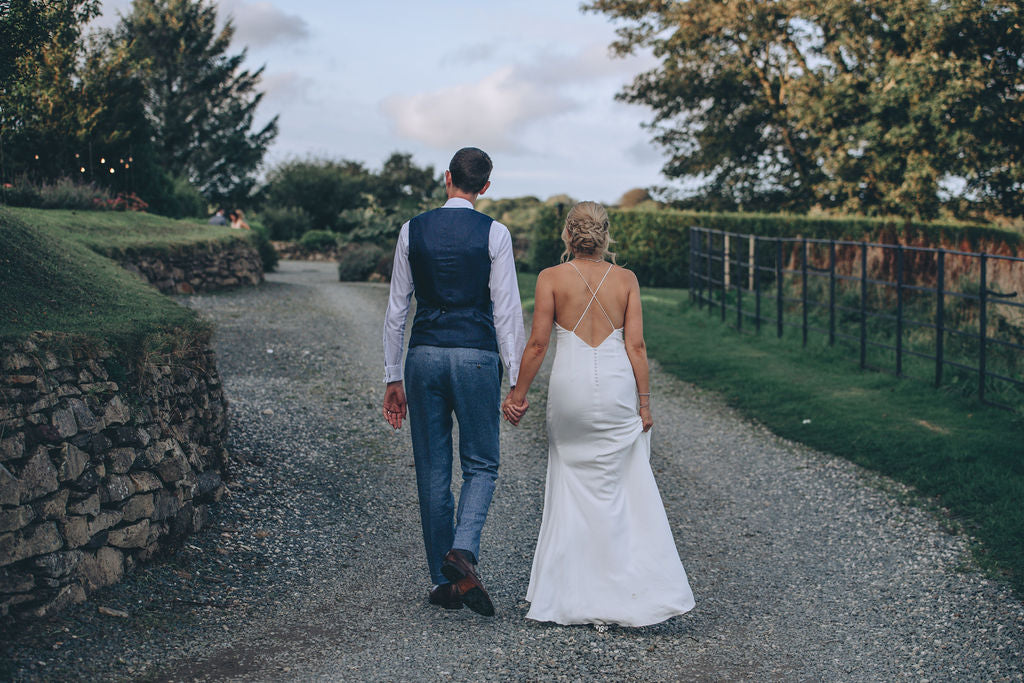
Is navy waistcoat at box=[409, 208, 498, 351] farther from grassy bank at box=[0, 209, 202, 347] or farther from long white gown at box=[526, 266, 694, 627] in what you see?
grassy bank at box=[0, 209, 202, 347]

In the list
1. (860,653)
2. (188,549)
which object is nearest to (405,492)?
(188,549)

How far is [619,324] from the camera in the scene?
176 inches

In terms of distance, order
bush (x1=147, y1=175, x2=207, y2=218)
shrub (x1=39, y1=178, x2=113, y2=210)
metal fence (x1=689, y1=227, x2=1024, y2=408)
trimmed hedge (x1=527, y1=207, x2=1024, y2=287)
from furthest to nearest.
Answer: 1. trimmed hedge (x1=527, y1=207, x2=1024, y2=287)
2. bush (x1=147, y1=175, x2=207, y2=218)
3. shrub (x1=39, y1=178, x2=113, y2=210)
4. metal fence (x1=689, y1=227, x2=1024, y2=408)

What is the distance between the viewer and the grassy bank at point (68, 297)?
5.55 meters

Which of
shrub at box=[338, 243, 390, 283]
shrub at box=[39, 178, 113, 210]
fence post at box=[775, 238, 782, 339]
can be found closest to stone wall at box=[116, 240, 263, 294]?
shrub at box=[39, 178, 113, 210]

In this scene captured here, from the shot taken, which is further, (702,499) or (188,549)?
(702,499)

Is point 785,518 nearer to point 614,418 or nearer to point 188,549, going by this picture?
point 614,418

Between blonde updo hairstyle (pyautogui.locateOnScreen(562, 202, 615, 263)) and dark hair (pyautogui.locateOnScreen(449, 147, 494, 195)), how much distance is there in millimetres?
479

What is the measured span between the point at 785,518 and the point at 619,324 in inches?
110

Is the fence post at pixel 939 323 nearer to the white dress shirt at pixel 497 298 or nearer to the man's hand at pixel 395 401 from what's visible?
A: the white dress shirt at pixel 497 298

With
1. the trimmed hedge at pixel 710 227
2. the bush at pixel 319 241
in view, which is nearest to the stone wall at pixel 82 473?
the trimmed hedge at pixel 710 227

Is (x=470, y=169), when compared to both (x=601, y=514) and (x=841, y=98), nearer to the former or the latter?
(x=601, y=514)

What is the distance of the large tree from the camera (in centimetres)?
2358

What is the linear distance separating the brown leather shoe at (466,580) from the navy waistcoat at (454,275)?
39.9 inches
